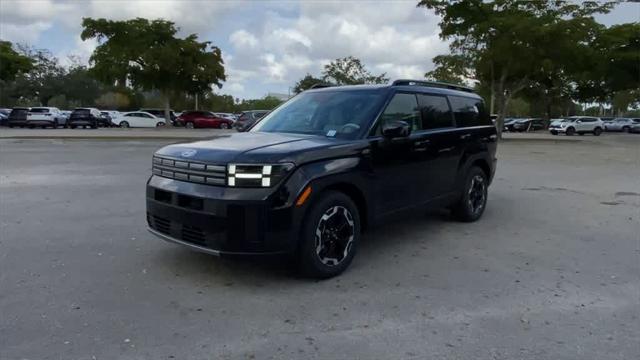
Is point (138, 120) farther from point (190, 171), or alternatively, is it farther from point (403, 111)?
point (190, 171)

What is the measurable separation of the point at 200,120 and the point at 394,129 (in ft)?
137

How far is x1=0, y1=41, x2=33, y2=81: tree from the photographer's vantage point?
42.2 meters

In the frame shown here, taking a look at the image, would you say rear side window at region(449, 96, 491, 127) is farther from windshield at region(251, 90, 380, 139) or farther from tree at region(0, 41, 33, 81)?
tree at region(0, 41, 33, 81)

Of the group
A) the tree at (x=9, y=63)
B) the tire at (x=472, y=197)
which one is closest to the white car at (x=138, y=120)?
the tree at (x=9, y=63)

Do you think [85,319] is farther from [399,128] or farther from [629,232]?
[629,232]

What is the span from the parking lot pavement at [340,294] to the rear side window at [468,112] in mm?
1372

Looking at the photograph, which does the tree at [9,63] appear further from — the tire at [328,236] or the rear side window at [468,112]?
the tire at [328,236]

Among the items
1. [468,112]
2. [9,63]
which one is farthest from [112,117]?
[468,112]

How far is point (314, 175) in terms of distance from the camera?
4.63 metres

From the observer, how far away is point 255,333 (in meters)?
3.77

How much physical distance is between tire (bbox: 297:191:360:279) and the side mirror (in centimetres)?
85

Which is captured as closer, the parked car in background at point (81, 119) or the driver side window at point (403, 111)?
the driver side window at point (403, 111)

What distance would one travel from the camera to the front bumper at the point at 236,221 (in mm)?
4383

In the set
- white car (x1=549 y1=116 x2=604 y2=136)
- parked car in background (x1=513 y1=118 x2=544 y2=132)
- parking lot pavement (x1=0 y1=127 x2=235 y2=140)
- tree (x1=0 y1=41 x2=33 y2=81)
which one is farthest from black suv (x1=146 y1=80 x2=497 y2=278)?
parked car in background (x1=513 y1=118 x2=544 y2=132)
